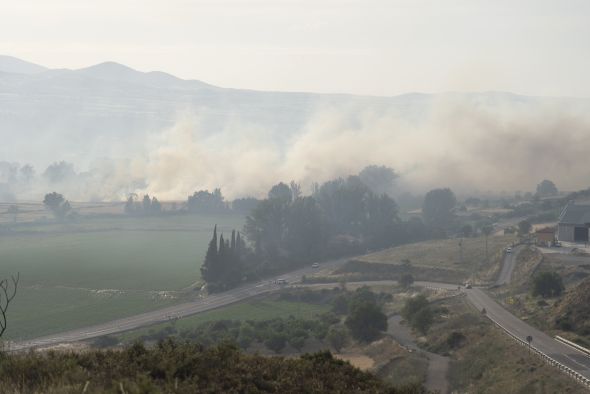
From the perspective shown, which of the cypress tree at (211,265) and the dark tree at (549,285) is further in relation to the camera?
the cypress tree at (211,265)

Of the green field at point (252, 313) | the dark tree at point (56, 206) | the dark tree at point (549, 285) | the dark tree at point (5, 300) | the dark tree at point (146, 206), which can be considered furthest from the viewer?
the dark tree at point (146, 206)

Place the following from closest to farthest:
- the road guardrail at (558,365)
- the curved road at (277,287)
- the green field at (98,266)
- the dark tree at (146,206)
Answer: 1. the road guardrail at (558,365)
2. the curved road at (277,287)
3. the green field at (98,266)
4. the dark tree at (146,206)

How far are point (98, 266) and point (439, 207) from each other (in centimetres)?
7975

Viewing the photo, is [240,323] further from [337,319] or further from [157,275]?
[157,275]

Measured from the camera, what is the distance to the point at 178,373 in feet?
84.5

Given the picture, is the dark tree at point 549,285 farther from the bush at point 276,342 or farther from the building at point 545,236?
the building at point 545,236

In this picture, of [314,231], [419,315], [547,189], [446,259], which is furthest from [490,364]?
[547,189]

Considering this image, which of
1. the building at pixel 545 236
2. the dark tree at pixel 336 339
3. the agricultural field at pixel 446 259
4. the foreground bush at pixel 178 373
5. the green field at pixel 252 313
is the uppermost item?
the foreground bush at pixel 178 373

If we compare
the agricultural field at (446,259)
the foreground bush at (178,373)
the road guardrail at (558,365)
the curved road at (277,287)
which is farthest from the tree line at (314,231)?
the foreground bush at (178,373)

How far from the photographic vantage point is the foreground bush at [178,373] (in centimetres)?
2284

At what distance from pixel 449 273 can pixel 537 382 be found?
216ft

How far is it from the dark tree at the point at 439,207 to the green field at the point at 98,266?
4300 cm

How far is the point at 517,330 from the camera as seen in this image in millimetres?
65312

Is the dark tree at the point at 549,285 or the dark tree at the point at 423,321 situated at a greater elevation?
the dark tree at the point at 549,285
